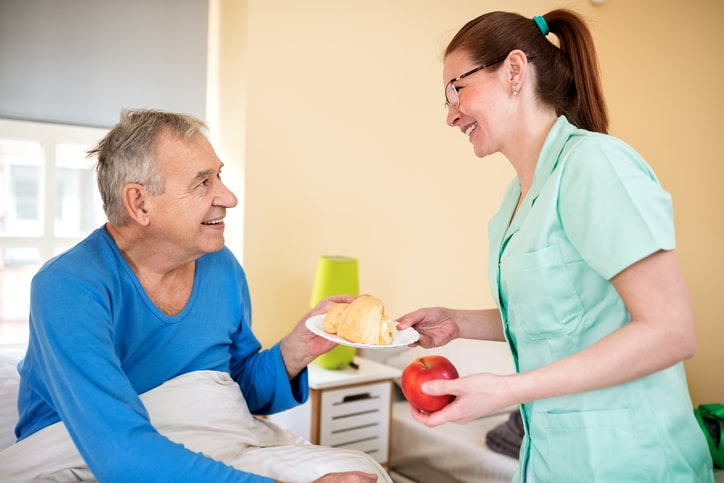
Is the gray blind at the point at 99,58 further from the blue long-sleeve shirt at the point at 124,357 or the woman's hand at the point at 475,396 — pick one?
the woman's hand at the point at 475,396

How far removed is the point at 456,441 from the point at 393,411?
0.41 m

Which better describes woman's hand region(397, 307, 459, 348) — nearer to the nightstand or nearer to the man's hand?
the man's hand

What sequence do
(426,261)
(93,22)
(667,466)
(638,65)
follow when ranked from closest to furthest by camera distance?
(667,466), (93,22), (426,261), (638,65)

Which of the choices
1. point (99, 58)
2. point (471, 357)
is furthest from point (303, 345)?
point (99, 58)

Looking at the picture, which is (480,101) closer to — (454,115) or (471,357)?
(454,115)

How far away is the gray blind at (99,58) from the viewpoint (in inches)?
96.8

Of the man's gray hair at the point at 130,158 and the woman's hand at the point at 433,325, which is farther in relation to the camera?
the woman's hand at the point at 433,325

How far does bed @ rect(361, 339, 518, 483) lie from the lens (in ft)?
8.23

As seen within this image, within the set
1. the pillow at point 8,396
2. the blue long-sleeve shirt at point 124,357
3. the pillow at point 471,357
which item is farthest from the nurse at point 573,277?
the pillow at point 471,357

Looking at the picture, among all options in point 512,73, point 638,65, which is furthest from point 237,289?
point 638,65

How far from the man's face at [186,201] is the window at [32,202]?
50.1 inches

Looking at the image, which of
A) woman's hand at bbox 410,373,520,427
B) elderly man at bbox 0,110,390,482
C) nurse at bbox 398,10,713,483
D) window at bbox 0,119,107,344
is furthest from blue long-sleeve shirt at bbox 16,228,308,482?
window at bbox 0,119,107,344

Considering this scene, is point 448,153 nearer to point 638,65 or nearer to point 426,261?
point 426,261

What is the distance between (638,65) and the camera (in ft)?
13.4
